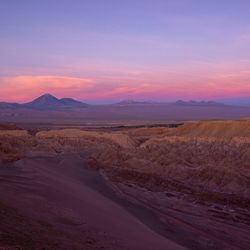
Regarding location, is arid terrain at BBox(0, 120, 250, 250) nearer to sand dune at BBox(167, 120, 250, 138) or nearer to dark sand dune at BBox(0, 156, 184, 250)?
dark sand dune at BBox(0, 156, 184, 250)

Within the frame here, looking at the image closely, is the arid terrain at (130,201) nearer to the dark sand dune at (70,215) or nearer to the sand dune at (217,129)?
the dark sand dune at (70,215)

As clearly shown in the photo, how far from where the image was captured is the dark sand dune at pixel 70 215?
10.4m

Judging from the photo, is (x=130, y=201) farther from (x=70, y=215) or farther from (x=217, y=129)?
(x=217, y=129)

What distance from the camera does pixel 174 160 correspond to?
28.0 m

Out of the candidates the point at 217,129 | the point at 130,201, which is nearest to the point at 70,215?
the point at 130,201

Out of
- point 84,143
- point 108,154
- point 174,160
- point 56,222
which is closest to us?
point 56,222

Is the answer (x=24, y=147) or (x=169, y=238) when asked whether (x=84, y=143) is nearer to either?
(x=24, y=147)

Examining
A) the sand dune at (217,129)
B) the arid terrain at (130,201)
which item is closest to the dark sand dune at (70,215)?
the arid terrain at (130,201)

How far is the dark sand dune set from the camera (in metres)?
10.4

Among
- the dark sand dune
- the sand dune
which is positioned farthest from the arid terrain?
the sand dune

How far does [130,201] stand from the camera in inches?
712

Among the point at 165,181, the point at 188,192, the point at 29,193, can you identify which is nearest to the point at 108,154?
the point at 165,181

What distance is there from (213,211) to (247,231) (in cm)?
291

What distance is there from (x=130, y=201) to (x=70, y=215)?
4511 mm
